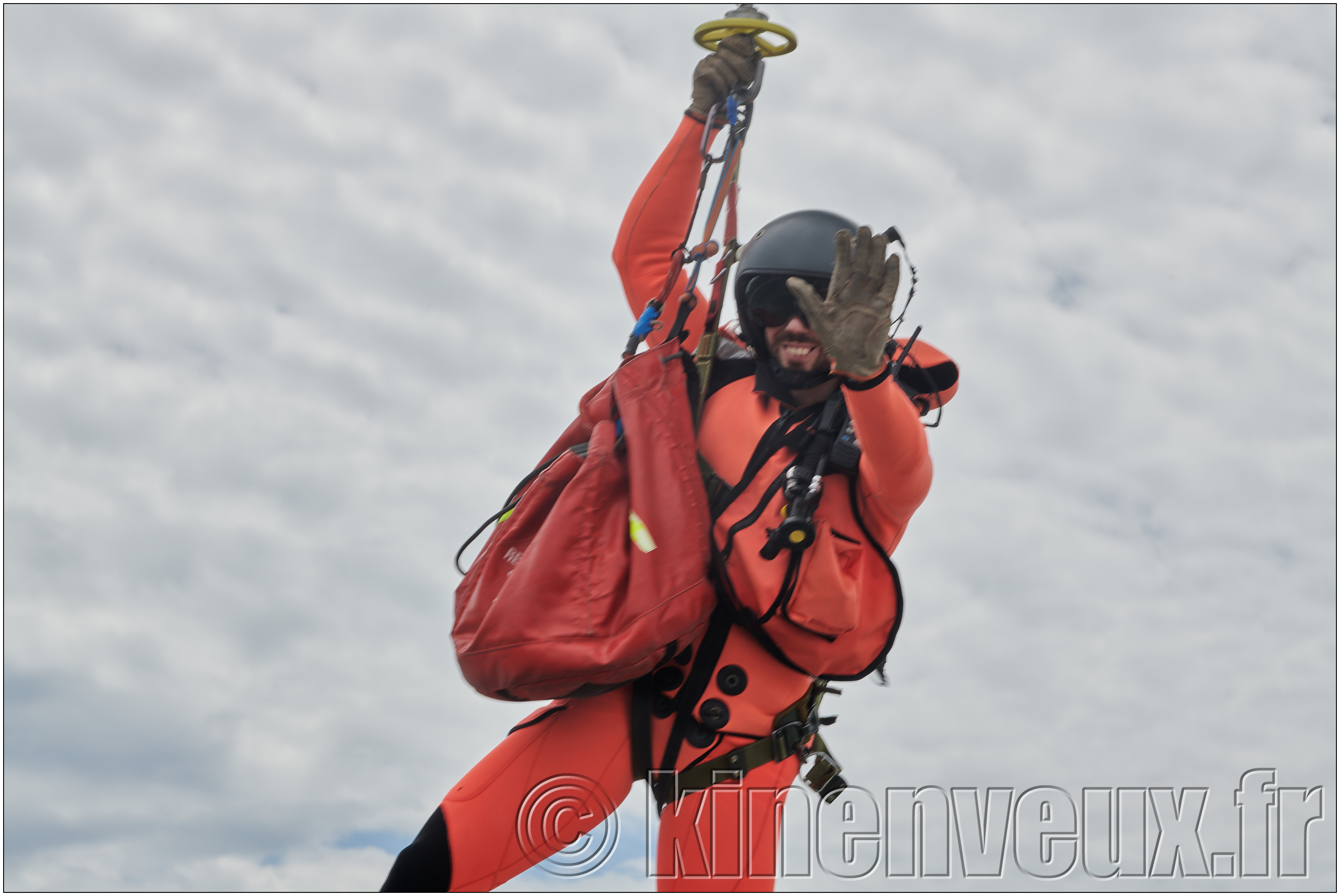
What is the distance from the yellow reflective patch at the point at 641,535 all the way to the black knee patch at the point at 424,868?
113cm

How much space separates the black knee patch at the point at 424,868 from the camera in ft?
13.2

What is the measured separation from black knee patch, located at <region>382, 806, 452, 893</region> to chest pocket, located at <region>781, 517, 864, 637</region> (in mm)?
1347

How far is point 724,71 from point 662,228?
624 millimetres

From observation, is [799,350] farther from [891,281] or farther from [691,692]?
[691,692]

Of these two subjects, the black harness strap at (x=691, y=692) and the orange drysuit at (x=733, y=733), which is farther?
the black harness strap at (x=691, y=692)

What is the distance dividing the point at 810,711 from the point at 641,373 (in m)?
1.34

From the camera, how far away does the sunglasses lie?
4.45m

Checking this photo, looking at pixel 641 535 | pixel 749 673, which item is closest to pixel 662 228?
pixel 641 535

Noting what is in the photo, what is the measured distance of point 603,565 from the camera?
13.4 ft

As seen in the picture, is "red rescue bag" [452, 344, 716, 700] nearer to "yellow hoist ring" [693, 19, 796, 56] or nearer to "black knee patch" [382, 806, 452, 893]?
"black knee patch" [382, 806, 452, 893]

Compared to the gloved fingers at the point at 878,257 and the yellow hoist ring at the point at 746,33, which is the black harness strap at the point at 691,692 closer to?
the gloved fingers at the point at 878,257

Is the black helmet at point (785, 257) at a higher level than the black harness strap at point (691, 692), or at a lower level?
higher

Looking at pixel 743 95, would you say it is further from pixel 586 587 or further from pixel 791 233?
pixel 586 587

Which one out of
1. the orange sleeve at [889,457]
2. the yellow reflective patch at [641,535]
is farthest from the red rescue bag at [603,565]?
the orange sleeve at [889,457]
